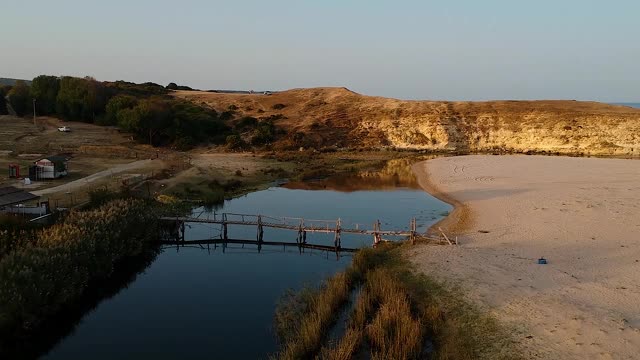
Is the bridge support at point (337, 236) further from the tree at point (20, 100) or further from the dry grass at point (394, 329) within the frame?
the tree at point (20, 100)

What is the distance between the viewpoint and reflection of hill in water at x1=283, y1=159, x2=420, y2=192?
46.9 m

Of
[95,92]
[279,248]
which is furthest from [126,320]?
[95,92]

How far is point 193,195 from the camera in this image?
38.7m

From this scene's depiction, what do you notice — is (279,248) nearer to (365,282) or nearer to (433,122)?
(365,282)

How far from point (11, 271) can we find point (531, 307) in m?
A: 17.1

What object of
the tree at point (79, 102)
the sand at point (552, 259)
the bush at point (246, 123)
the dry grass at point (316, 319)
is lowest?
the dry grass at point (316, 319)

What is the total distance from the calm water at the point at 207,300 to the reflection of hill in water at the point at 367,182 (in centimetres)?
1179

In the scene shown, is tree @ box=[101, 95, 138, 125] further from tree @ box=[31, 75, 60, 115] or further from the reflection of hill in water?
the reflection of hill in water

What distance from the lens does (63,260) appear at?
18906mm

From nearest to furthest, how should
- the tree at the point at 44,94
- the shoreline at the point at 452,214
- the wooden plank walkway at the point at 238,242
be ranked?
the wooden plank walkway at the point at 238,242 < the shoreline at the point at 452,214 < the tree at the point at 44,94

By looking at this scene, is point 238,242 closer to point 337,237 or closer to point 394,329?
point 337,237

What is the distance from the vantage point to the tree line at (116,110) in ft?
226

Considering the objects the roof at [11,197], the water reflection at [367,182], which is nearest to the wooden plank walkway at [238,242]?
the roof at [11,197]

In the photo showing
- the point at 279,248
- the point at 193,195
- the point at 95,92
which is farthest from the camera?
the point at 95,92
